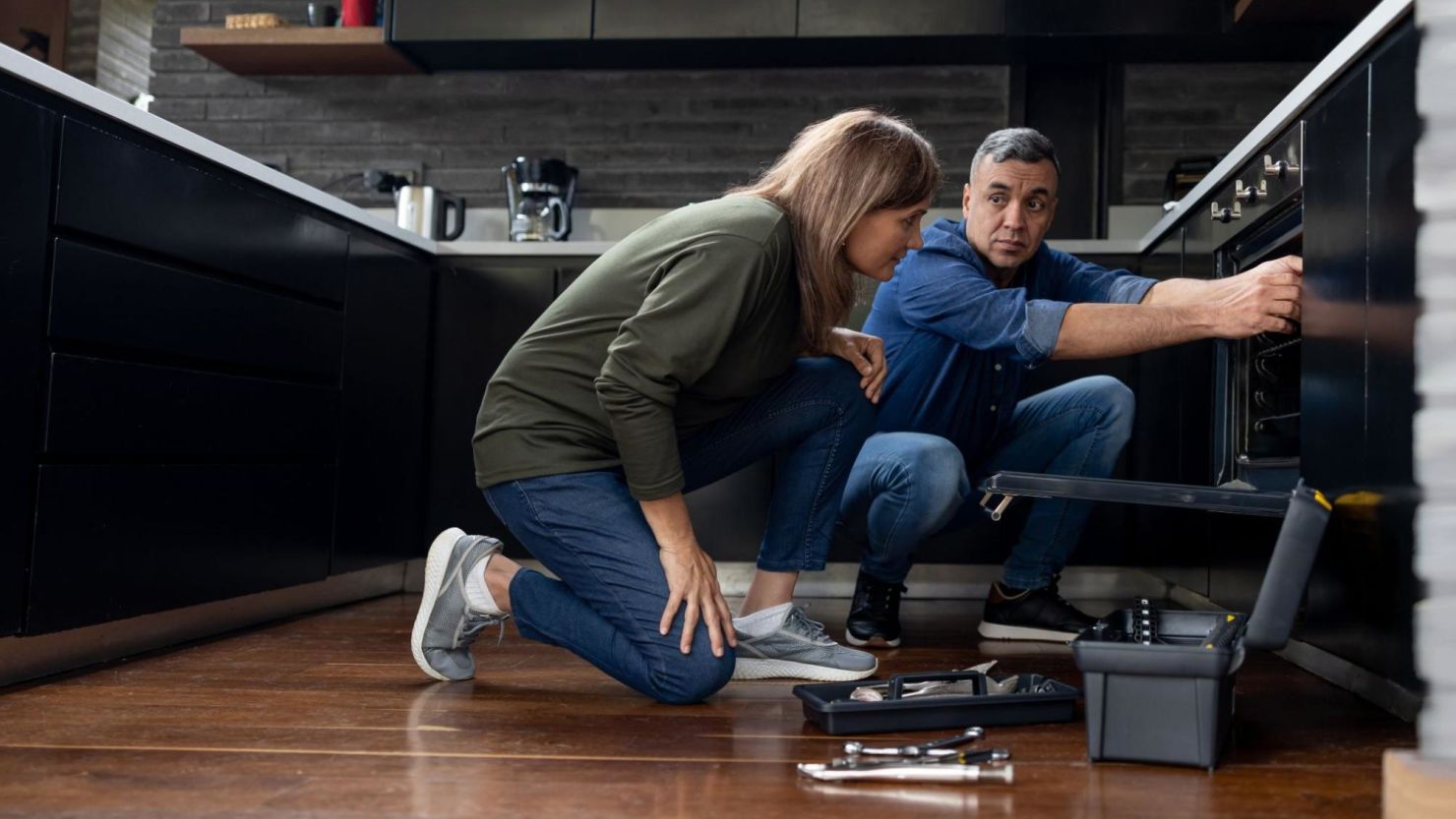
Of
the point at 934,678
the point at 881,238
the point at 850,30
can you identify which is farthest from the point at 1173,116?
the point at 934,678

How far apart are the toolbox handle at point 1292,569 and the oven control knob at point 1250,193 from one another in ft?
3.28

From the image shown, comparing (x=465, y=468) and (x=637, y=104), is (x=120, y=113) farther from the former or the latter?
(x=637, y=104)

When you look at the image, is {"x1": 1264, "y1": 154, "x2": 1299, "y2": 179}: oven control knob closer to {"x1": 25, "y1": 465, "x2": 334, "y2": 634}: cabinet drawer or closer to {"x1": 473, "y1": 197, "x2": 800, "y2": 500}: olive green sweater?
{"x1": 473, "y1": 197, "x2": 800, "y2": 500}: olive green sweater

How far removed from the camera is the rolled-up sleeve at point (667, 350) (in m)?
1.59

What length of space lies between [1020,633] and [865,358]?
0.69 metres

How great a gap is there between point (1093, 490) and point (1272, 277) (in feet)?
2.12

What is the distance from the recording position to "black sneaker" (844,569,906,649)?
7.80 ft

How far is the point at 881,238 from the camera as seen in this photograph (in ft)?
5.87

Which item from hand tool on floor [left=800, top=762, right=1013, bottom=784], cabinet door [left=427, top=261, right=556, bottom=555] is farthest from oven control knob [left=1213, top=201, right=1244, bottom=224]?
cabinet door [left=427, top=261, right=556, bottom=555]

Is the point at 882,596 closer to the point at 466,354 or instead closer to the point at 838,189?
the point at 838,189

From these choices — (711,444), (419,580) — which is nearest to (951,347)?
(711,444)

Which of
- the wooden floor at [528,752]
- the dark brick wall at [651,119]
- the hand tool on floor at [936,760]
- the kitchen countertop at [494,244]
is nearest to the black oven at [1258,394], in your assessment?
the kitchen countertop at [494,244]

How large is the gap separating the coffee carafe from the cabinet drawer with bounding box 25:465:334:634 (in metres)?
1.47

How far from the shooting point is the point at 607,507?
1771 millimetres
